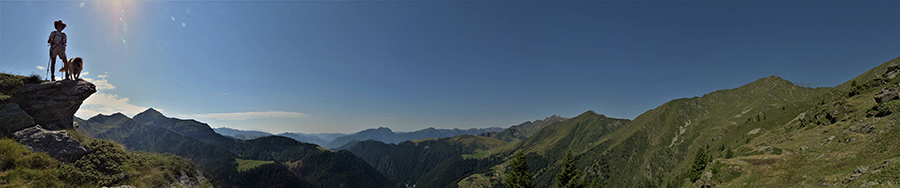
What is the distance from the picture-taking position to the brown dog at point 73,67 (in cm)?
1538

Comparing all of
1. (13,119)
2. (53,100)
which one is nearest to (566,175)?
(13,119)

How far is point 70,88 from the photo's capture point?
1521cm

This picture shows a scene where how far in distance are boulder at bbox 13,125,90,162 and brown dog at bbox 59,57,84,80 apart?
16.3 ft

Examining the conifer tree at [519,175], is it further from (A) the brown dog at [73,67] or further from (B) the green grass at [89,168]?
(A) the brown dog at [73,67]

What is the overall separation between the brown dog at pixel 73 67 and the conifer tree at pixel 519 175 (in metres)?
37.8

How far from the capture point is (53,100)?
14219mm

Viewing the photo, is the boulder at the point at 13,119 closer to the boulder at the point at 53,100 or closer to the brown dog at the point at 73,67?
the boulder at the point at 53,100

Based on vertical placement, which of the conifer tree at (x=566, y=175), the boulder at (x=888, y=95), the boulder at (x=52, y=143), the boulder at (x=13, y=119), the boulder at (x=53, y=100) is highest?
the boulder at (x=888, y=95)

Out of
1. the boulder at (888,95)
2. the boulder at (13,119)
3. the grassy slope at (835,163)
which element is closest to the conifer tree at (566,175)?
the grassy slope at (835,163)

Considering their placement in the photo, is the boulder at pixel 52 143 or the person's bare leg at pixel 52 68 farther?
the person's bare leg at pixel 52 68

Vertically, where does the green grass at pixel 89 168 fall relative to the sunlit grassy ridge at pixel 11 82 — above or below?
below

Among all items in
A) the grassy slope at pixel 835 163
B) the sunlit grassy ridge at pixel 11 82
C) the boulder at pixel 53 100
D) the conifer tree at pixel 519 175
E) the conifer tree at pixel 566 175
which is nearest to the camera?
the sunlit grassy ridge at pixel 11 82

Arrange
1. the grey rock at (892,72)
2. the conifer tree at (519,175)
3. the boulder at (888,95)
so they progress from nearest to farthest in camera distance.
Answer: the conifer tree at (519,175)
the boulder at (888,95)
the grey rock at (892,72)

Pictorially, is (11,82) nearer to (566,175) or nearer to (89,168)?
(89,168)
